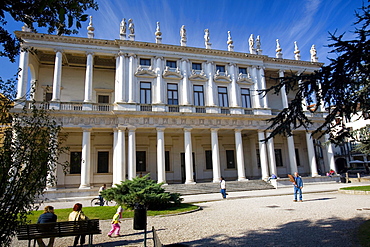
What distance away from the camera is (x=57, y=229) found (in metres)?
6.39

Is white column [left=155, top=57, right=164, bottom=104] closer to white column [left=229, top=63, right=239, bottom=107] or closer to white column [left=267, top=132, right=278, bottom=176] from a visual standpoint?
white column [left=229, top=63, right=239, bottom=107]

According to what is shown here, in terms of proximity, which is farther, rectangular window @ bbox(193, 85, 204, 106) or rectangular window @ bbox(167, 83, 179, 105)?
rectangular window @ bbox(193, 85, 204, 106)

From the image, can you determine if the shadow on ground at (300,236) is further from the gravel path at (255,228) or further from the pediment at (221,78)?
the pediment at (221,78)

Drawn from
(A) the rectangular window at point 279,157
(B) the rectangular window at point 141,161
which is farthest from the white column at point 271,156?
(B) the rectangular window at point 141,161

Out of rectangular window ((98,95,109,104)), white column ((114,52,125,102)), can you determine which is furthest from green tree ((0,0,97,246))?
rectangular window ((98,95,109,104))

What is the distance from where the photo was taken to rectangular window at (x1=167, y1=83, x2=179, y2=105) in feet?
86.1

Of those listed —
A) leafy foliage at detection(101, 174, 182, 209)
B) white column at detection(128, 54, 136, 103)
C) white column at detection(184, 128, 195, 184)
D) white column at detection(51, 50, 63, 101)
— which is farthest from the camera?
white column at detection(128, 54, 136, 103)

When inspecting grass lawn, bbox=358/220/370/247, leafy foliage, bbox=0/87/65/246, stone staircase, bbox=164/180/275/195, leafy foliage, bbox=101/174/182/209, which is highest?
leafy foliage, bbox=0/87/65/246

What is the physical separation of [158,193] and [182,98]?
14.5 m

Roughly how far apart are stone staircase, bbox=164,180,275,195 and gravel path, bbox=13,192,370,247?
35.3 ft

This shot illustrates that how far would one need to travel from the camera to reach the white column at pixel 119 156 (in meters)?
22.6

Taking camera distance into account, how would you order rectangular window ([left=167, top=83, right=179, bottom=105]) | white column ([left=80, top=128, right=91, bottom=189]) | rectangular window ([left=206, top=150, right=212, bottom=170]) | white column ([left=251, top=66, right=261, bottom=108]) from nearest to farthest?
white column ([left=80, top=128, right=91, bottom=189])
rectangular window ([left=167, top=83, right=179, bottom=105])
white column ([left=251, top=66, right=261, bottom=108])
rectangular window ([left=206, top=150, right=212, bottom=170])

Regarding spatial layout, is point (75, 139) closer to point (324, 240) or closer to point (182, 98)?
point (182, 98)

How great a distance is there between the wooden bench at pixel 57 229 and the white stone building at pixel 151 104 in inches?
645
